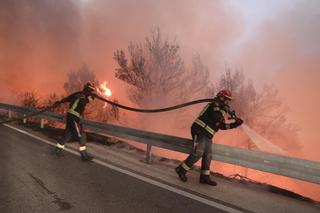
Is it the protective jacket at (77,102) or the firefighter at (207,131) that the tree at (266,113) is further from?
the firefighter at (207,131)

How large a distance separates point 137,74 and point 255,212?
90.1 feet

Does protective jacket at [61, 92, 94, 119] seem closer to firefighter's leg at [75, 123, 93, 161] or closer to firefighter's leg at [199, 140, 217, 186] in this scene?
firefighter's leg at [75, 123, 93, 161]

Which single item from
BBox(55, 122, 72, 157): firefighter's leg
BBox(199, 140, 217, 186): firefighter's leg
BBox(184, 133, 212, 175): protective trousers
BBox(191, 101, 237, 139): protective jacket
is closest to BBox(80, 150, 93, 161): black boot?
BBox(55, 122, 72, 157): firefighter's leg

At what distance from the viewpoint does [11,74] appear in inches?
1282

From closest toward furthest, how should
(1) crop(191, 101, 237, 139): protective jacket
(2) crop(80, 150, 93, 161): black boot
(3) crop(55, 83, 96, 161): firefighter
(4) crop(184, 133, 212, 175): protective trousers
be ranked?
Result: (1) crop(191, 101, 237, 139): protective jacket
(4) crop(184, 133, 212, 175): protective trousers
(2) crop(80, 150, 93, 161): black boot
(3) crop(55, 83, 96, 161): firefighter

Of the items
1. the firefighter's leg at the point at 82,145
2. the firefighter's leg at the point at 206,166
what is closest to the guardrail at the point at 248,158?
the firefighter's leg at the point at 206,166

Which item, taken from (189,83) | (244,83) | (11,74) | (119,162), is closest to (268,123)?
(244,83)

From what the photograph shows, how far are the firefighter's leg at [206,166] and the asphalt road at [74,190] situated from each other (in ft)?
2.70

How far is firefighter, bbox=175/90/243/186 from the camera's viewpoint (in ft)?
18.5

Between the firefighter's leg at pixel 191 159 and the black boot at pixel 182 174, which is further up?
the firefighter's leg at pixel 191 159

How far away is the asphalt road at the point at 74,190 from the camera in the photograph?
4180 mm

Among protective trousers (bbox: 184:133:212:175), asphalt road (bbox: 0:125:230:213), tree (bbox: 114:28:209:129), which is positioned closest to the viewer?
asphalt road (bbox: 0:125:230:213)

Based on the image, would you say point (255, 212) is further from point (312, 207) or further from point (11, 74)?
point (11, 74)

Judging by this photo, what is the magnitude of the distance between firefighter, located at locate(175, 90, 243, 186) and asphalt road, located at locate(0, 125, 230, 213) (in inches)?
32.2
